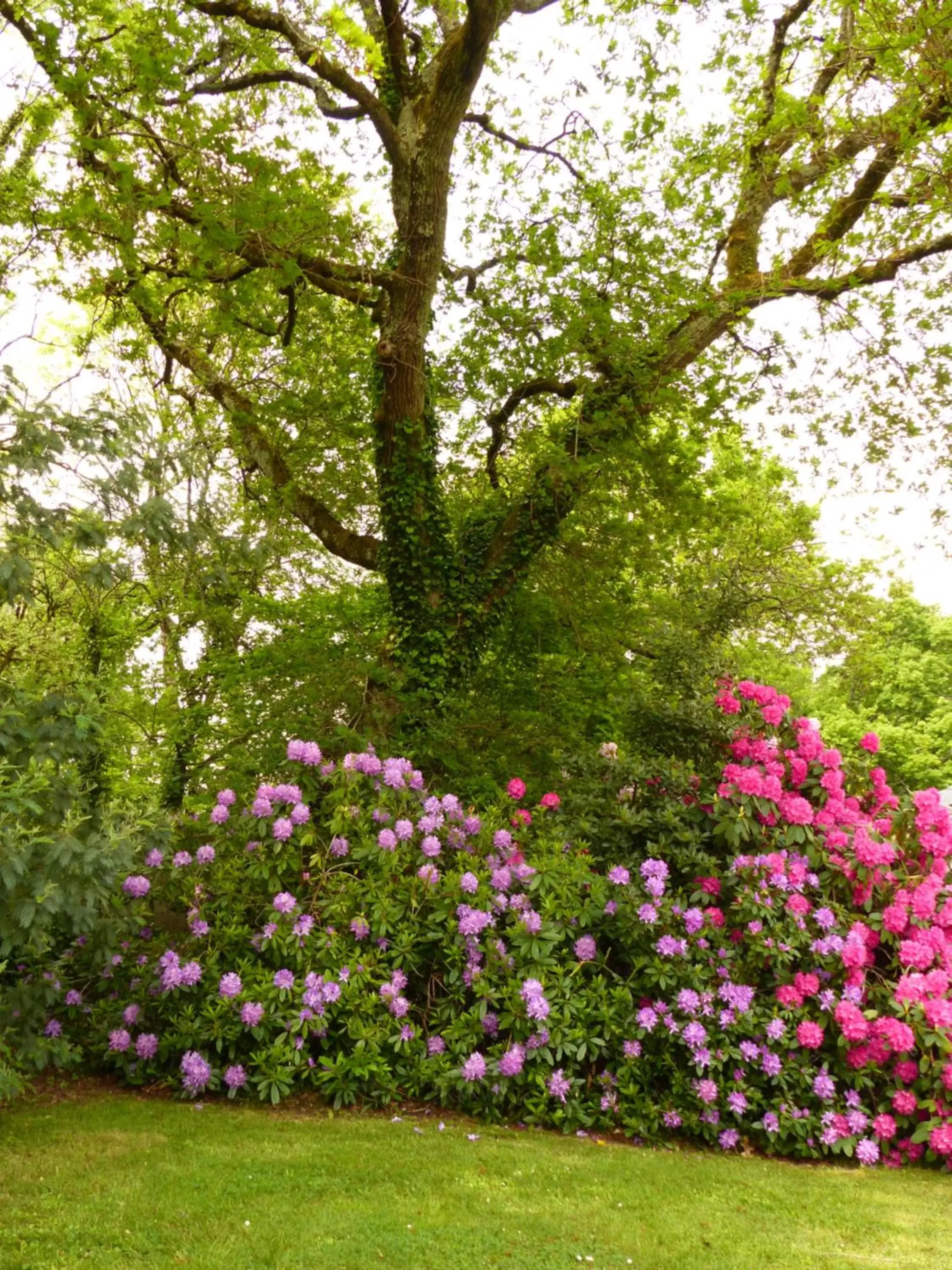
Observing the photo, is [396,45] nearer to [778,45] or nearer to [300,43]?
[300,43]

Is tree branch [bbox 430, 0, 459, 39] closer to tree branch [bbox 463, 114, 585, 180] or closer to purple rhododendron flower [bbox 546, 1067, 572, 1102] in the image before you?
tree branch [bbox 463, 114, 585, 180]

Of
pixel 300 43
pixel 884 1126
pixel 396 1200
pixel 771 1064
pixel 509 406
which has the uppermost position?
pixel 300 43

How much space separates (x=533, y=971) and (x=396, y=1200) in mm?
1528

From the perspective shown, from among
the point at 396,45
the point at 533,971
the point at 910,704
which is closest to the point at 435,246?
the point at 396,45

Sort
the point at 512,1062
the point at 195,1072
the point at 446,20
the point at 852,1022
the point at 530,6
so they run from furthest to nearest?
the point at 446,20, the point at 530,6, the point at 852,1022, the point at 512,1062, the point at 195,1072

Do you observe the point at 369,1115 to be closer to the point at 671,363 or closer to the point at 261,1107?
the point at 261,1107

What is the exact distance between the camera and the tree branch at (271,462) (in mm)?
10211

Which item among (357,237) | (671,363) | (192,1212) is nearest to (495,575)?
(671,363)

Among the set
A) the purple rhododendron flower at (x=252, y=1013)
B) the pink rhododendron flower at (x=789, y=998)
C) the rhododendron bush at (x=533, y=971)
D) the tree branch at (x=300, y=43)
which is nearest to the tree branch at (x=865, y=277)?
the tree branch at (x=300, y=43)

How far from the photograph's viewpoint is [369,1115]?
456 centimetres

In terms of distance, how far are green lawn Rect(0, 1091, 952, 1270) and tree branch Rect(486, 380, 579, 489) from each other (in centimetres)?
707

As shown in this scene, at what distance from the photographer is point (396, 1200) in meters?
3.45

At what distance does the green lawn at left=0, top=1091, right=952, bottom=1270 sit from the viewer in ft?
9.88

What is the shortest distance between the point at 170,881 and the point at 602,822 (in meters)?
2.65
